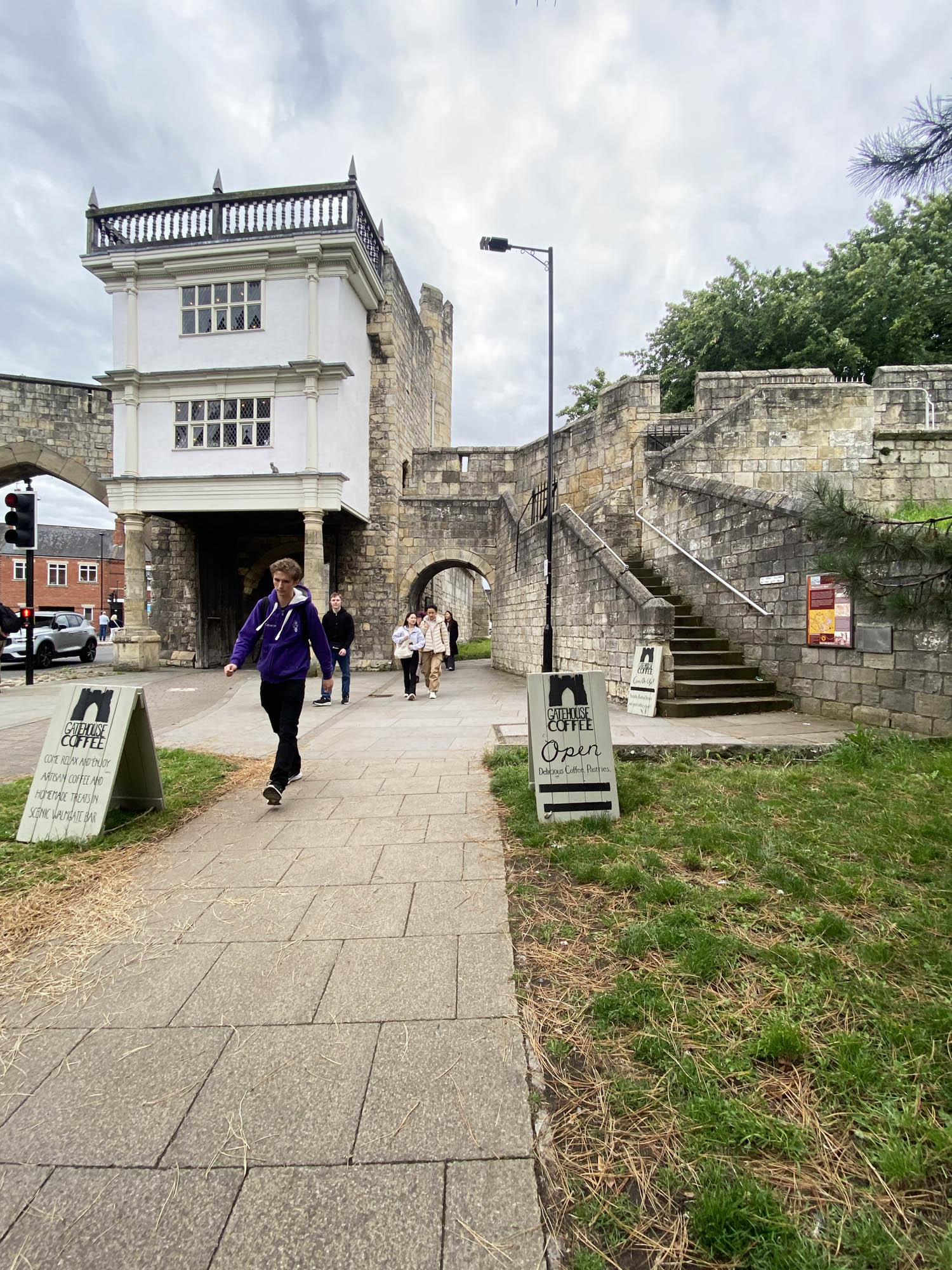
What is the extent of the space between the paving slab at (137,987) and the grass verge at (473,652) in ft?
57.4

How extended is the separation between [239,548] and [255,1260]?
68.8 feet

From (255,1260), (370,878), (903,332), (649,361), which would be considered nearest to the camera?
(255,1260)

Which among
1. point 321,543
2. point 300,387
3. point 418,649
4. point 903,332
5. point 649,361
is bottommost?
point 418,649

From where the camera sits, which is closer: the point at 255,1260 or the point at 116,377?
the point at 255,1260

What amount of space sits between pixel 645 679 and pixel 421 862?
5273 millimetres

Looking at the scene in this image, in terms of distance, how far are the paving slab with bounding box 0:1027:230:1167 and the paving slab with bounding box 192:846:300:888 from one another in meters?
1.20

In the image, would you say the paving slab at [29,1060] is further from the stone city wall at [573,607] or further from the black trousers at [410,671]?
the black trousers at [410,671]

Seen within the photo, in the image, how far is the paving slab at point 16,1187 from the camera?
1438 mm

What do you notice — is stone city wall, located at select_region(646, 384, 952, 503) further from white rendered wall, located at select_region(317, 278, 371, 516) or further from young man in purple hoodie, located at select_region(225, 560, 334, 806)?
young man in purple hoodie, located at select_region(225, 560, 334, 806)

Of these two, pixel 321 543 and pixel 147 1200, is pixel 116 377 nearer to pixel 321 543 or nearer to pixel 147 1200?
pixel 321 543

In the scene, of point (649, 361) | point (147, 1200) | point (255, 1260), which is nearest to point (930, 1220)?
point (255, 1260)

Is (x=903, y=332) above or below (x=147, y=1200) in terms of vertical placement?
above

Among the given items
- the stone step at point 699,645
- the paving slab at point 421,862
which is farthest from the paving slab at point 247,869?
the stone step at point 699,645

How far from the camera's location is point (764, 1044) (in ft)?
6.18
